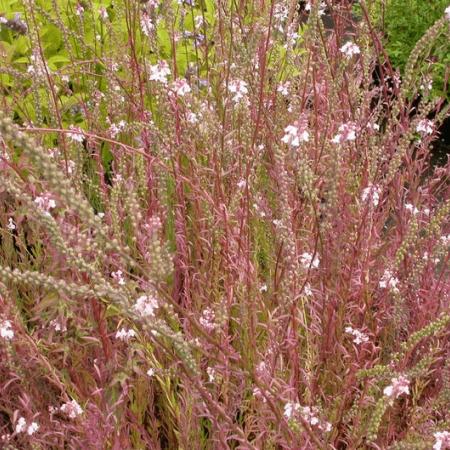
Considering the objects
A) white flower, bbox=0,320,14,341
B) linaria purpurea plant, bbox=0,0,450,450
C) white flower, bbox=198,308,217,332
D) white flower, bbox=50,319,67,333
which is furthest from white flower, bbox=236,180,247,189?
white flower, bbox=0,320,14,341

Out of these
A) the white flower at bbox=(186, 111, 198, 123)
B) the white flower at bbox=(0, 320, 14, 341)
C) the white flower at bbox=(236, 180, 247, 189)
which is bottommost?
the white flower at bbox=(0, 320, 14, 341)

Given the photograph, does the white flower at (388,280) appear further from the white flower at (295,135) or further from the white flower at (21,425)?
the white flower at (21,425)

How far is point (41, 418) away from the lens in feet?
6.99

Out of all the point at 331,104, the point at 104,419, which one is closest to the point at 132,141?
the point at 331,104

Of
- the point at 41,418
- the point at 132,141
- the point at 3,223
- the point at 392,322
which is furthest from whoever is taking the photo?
the point at 132,141

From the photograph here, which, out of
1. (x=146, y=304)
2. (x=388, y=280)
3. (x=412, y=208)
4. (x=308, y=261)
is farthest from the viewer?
(x=412, y=208)

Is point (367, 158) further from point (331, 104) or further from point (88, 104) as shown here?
point (88, 104)

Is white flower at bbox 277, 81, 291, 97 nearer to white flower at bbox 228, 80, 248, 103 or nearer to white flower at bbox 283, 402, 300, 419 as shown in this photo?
white flower at bbox 228, 80, 248, 103

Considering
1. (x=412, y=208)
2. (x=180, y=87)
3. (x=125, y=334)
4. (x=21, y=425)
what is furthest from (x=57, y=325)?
(x=412, y=208)

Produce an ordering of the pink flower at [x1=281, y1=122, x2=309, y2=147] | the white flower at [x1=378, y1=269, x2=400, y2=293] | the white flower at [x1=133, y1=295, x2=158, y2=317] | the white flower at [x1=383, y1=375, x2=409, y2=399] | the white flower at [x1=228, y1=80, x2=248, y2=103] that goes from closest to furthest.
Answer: the white flower at [x1=133, y1=295, x2=158, y2=317] → the white flower at [x1=383, y1=375, x2=409, y2=399] → the pink flower at [x1=281, y1=122, x2=309, y2=147] → the white flower at [x1=228, y1=80, x2=248, y2=103] → the white flower at [x1=378, y1=269, x2=400, y2=293]

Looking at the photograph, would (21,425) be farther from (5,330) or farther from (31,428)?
(5,330)

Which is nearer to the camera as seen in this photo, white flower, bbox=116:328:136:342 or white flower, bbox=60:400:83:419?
white flower, bbox=60:400:83:419

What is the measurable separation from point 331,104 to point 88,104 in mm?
1353

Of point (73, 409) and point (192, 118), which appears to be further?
point (192, 118)
